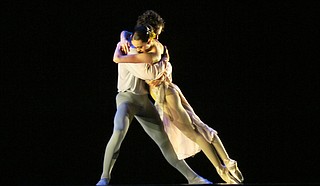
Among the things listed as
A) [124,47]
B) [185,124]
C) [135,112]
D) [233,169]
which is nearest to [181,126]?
[185,124]

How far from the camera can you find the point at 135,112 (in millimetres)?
3797

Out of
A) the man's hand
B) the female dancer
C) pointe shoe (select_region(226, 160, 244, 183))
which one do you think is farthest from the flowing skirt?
the man's hand

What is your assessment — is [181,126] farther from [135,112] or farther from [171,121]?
[135,112]

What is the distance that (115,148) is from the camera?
12.0 feet

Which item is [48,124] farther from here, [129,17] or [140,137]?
[129,17]

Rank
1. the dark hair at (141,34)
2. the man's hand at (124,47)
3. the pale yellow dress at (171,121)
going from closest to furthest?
the dark hair at (141,34) → the man's hand at (124,47) → the pale yellow dress at (171,121)

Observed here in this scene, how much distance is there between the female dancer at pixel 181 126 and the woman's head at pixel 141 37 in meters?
0.06

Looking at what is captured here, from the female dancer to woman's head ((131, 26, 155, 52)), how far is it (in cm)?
6

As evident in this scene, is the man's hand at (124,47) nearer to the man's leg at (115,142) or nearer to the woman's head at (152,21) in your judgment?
the woman's head at (152,21)

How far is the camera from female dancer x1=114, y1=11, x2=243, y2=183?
385cm

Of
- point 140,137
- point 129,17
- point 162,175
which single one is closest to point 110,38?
point 129,17

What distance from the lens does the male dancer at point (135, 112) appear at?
12.0 feet

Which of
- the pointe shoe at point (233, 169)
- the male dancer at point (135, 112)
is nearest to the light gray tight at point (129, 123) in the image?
the male dancer at point (135, 112)

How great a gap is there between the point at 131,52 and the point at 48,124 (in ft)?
4.37
